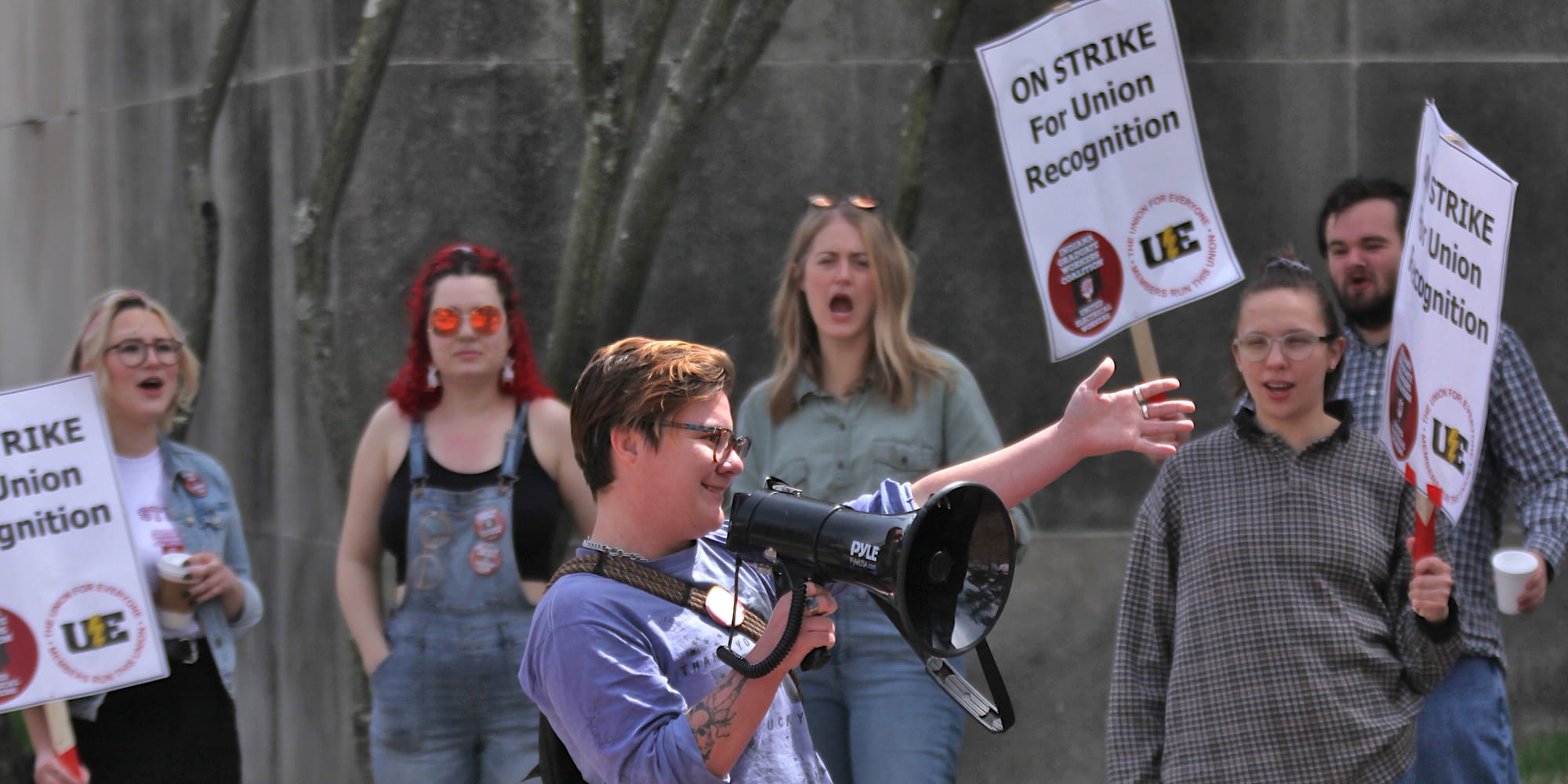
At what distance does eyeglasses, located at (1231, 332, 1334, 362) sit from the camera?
3752mm

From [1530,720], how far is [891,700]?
11.5 feet

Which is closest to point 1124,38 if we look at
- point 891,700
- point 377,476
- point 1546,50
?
point 891,700

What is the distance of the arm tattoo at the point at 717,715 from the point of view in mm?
2309

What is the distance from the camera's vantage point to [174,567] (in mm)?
4488

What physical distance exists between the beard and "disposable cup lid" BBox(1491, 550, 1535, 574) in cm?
69

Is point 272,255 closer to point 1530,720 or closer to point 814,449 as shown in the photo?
point 814,449

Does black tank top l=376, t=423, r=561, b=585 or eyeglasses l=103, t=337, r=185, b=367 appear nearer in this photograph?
black tank top l=376, t=423, r=561, b=585

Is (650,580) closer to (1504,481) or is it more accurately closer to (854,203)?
(854,203)

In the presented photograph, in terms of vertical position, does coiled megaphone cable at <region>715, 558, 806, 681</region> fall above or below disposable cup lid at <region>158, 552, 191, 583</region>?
above

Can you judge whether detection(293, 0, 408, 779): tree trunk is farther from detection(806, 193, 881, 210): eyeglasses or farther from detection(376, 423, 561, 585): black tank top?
detection(806, 193, 881, 210): eyeglasses

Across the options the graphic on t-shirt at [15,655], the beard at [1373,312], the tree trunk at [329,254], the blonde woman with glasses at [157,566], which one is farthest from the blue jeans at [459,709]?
the beard at [1373,312]

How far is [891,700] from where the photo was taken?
13.2 ft

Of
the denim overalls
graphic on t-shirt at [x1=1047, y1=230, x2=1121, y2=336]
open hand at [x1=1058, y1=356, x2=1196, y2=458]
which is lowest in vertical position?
the denim overalls

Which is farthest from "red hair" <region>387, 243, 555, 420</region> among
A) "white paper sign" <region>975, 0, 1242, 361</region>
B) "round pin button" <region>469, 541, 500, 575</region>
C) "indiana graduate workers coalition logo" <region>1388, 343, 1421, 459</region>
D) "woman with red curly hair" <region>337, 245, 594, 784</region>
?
"indiana graduate workers coalition logo" <region>1388, 343, 1421, 459</region>
